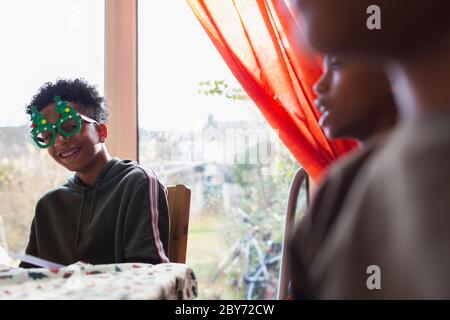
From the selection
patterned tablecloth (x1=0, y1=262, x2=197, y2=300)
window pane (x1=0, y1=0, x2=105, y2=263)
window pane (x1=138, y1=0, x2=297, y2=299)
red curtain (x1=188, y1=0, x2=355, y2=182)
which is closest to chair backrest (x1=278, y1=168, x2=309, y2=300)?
patterned tablecloth (x1=0, y1=262, x2=197, y2=300)

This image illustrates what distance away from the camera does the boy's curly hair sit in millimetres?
1229

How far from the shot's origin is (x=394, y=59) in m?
0.26

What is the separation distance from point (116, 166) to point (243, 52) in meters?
0.46

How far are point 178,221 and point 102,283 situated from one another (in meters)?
0.57

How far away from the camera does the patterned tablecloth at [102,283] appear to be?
0.58 metres

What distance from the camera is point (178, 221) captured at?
122cm

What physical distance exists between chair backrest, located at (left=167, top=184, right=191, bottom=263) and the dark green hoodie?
7 centimetres

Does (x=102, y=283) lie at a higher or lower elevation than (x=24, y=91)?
lower

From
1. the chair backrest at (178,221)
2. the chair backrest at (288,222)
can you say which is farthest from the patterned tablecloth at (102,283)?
the chair backrest at (178,221)

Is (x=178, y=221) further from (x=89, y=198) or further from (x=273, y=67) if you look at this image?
(x=273, y=67)

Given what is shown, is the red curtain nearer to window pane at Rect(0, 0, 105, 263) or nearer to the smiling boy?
the smiling boy

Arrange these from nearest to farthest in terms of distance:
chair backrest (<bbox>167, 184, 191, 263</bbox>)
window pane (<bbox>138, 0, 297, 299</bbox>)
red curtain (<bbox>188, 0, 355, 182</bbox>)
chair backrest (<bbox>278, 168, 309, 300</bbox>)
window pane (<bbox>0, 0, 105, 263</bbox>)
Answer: chair backrest (<bbox>278, 168, 309, 300</bbox>) → chair backrest (<bbox>167, 184, 191, 263</bbox>) → red curtain (<bbox>188, 0, 355, 182</bbox>) → window pane (<bbox>138, 0, 297, 299</bbox>) → window pane (<bbox>0, 0, 105, 263</bbox>)

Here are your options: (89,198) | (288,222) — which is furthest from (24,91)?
(288,222)

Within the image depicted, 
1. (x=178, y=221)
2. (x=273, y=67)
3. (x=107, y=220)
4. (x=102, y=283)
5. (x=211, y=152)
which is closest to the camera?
(x=102, y=283)
